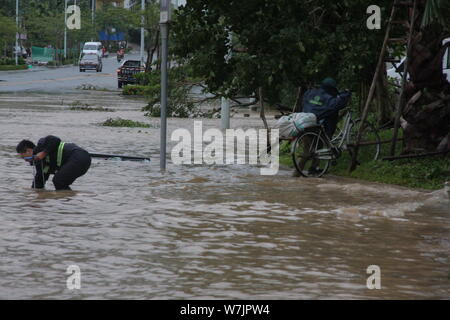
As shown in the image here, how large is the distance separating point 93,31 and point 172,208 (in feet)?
341

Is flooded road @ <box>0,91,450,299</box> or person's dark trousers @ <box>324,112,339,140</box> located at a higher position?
person's dark trousers @ <box>324,112,339,140</box>

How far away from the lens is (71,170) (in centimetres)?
1374

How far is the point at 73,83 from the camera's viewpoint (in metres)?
64.1

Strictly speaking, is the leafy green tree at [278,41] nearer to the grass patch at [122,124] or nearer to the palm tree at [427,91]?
the palm tree at [427,91]

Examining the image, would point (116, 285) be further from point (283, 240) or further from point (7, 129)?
point (7, 129)

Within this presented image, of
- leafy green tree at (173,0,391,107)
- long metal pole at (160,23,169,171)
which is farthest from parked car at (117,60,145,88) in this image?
long metal pole at (160,23,169,171)

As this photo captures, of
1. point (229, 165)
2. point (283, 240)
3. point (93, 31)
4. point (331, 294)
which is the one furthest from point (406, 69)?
point (93, 31)

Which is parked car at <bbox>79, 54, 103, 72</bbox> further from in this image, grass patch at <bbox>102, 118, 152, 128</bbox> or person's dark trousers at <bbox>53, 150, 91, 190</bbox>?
person's dark trousers at <bbox>53, 150, 91, 190</bbox>

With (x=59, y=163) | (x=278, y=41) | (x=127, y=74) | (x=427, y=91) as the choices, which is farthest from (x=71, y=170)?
(x=127, y=74)

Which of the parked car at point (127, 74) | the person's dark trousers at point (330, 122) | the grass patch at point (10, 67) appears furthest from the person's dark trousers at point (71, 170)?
the grass patch at point (10, 67)

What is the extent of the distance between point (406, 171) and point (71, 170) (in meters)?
5.48

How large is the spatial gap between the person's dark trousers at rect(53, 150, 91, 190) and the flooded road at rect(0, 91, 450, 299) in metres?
0.18

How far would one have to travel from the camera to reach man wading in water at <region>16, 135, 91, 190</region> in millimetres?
13519

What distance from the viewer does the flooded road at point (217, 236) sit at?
8.04 m
